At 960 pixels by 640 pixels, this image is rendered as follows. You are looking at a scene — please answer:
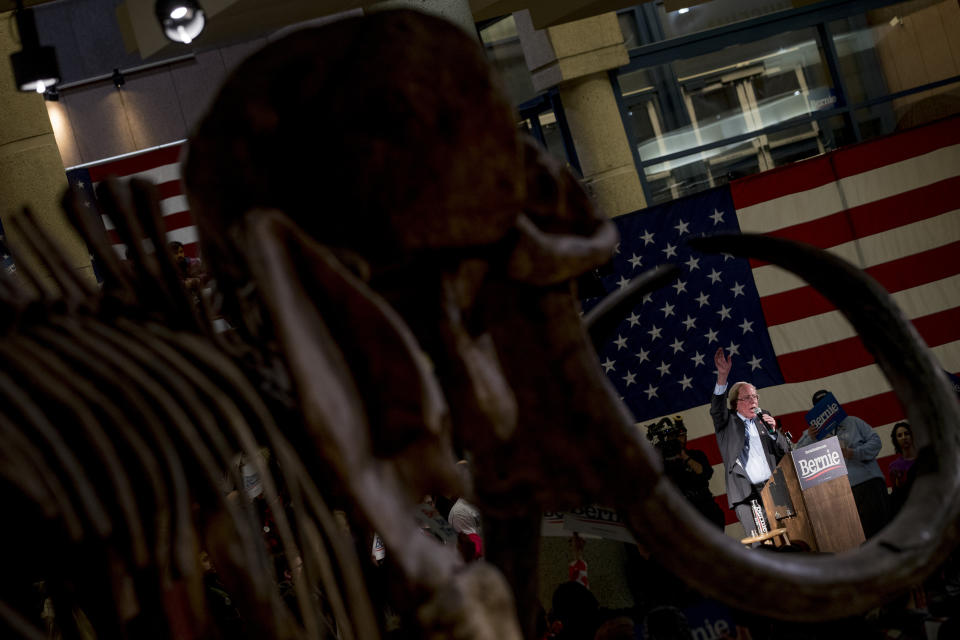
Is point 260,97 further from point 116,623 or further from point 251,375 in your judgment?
point 116,623

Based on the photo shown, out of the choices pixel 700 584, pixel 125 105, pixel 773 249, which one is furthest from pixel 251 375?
pixel 125 105

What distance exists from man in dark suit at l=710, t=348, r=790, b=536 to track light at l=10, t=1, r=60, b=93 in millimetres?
5217

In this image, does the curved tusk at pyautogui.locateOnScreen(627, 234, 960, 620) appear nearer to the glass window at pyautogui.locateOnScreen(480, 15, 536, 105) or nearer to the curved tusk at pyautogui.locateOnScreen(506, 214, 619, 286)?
the curved tusk at pyautogui.locateOnScreen(506, 214, 619, 286)

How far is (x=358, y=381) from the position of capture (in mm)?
1726

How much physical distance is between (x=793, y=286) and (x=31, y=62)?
21.5 ft

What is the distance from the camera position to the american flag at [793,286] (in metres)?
9.12

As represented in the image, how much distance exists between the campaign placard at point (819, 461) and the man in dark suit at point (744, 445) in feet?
3.59

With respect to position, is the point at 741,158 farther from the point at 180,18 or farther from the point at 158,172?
the point at 180,18

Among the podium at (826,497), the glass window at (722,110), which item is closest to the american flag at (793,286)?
the glass window at (722,110)

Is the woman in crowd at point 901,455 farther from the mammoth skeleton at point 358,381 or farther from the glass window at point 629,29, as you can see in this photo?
the glass window at point 629,29

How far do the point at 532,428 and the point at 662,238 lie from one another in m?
7.28

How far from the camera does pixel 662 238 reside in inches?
360

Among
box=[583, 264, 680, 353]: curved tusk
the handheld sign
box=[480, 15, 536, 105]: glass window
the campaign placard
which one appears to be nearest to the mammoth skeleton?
box=[583, 264, 680, 353]: curved tusk

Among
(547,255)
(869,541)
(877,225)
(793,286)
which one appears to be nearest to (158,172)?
(793,286)
